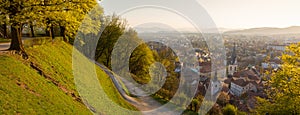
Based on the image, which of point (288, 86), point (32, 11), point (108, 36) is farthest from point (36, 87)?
point (108, 36)

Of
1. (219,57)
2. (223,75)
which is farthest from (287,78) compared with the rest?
(219,57)

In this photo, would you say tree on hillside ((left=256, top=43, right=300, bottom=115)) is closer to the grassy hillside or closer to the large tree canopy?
the grassy hillside

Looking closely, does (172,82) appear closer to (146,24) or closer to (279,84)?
(146,24)

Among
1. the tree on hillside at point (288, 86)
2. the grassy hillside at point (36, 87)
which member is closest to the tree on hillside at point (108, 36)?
the grassy hillside at point (36, 87)

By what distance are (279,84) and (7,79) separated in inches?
552

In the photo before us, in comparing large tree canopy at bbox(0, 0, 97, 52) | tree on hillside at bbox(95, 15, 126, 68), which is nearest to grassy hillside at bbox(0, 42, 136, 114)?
large tree canopy at bbox(0, 0, 97, 52)

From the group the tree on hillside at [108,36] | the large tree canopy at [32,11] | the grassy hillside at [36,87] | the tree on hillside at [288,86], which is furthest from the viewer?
the tree on hillside at [108,36]

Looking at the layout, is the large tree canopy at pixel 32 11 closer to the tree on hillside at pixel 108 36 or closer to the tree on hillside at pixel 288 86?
the tree on hillside at pixel 288 86

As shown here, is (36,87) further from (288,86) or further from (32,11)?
(288,86)

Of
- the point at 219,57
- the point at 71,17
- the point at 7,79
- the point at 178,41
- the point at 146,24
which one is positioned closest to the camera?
the point at 7,79

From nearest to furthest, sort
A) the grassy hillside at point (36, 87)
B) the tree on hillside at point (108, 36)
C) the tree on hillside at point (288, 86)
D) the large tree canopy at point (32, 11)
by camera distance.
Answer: the grassy hillside at point (36, 87), the large tree canopy at point (32, 11), the tree on hillside at point (288, 86), the tree on hillside at point (108, 36)

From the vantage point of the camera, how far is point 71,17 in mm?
10602

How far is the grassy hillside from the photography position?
21.3ft

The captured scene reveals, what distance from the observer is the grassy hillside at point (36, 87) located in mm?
6504
